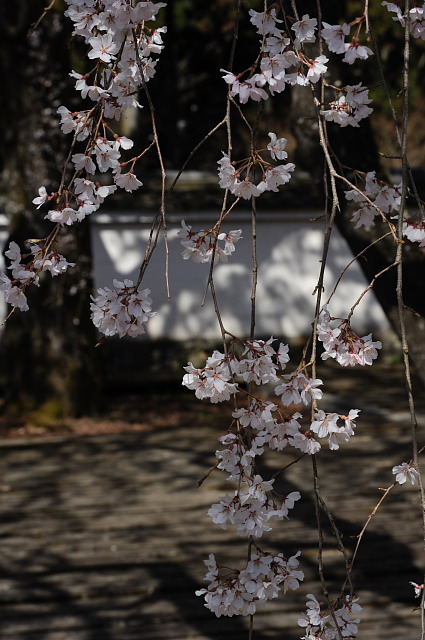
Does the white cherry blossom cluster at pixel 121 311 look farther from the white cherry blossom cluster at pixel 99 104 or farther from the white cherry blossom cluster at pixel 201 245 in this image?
the white cherry blossom cluster at pixel 201 245

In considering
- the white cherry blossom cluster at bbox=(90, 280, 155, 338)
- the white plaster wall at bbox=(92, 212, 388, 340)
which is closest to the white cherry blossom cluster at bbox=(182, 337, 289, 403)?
the white cherry blossom cluster at bbox=(90, 280, 155, 338)

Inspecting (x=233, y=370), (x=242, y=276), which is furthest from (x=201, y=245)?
(x=242, y=276)

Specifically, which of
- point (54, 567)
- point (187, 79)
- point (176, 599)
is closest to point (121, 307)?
point (176, 599)

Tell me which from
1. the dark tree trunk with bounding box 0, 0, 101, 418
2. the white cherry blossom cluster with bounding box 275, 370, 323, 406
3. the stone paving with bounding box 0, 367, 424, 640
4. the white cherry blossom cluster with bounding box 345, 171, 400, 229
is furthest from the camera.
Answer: the dark tree trunk with bounding box 0, 0, 101, 418

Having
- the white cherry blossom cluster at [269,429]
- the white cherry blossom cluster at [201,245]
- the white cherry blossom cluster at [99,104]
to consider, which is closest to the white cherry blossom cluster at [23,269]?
the white cherry blossom cluster at [99,104]

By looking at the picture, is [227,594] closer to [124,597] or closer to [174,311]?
[124,597]

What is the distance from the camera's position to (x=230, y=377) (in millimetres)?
1444

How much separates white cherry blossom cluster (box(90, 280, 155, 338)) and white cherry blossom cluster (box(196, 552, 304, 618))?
14.8 inches

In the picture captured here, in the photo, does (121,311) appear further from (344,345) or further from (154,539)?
(154,539)

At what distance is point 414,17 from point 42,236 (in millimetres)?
5372

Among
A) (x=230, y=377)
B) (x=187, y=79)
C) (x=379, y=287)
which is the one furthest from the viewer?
(x=187, y=79)

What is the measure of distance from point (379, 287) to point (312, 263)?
699cm

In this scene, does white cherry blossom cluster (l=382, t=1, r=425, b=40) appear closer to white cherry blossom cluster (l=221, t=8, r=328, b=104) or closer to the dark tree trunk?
white cherry blossom cluster (l=221, t=8, r=328, b=104)

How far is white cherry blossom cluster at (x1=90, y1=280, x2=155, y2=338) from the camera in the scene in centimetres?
147
